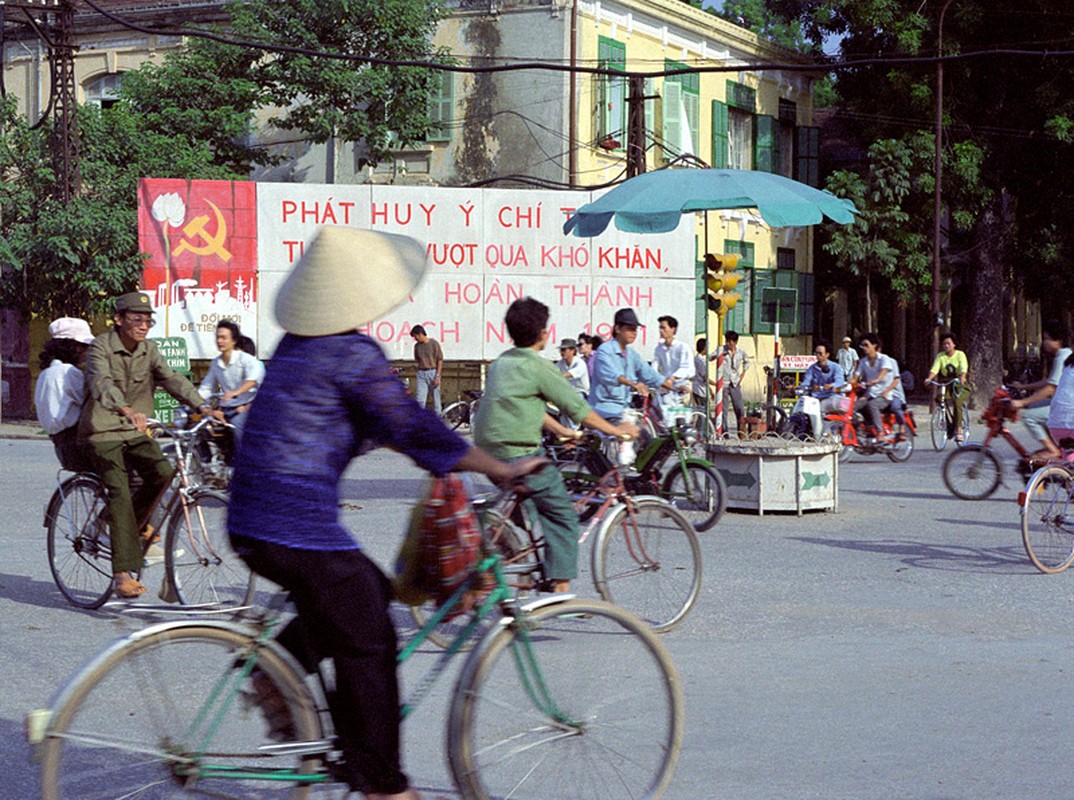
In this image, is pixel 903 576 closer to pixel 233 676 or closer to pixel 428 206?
pixel 233 676

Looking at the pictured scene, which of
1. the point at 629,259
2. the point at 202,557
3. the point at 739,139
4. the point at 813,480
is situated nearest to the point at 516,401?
the point at 202,557

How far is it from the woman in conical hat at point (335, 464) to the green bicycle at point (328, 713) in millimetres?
86

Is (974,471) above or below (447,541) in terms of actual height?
below

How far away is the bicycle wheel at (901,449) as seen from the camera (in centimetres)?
2052

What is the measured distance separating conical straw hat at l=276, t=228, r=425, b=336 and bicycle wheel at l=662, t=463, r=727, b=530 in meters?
8.52

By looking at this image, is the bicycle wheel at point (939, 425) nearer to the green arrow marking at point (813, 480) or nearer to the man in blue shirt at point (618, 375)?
the green arrow marking at point (813, 480)

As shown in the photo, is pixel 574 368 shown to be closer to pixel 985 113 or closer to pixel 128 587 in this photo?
pixel 128 587

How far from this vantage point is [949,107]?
110 ft

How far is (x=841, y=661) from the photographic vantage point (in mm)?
7305

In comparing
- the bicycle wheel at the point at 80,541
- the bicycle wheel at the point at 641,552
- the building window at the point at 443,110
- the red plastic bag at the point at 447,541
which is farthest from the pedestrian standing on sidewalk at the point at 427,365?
the red plastic bag at the point at 447,541

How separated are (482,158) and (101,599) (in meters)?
22.8

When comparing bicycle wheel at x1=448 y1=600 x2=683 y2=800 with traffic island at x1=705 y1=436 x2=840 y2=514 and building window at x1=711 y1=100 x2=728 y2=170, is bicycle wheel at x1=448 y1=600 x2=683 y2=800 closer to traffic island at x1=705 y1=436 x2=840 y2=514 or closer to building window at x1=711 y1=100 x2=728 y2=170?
traffic island at x1=705 y1=436 x2=840 y2=514

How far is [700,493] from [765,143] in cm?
2444

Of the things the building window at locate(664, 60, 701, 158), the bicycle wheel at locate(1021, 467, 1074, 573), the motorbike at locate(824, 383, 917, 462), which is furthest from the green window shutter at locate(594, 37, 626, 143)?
the bicycle wheel at locate(1021, 467, 1074, 573)
